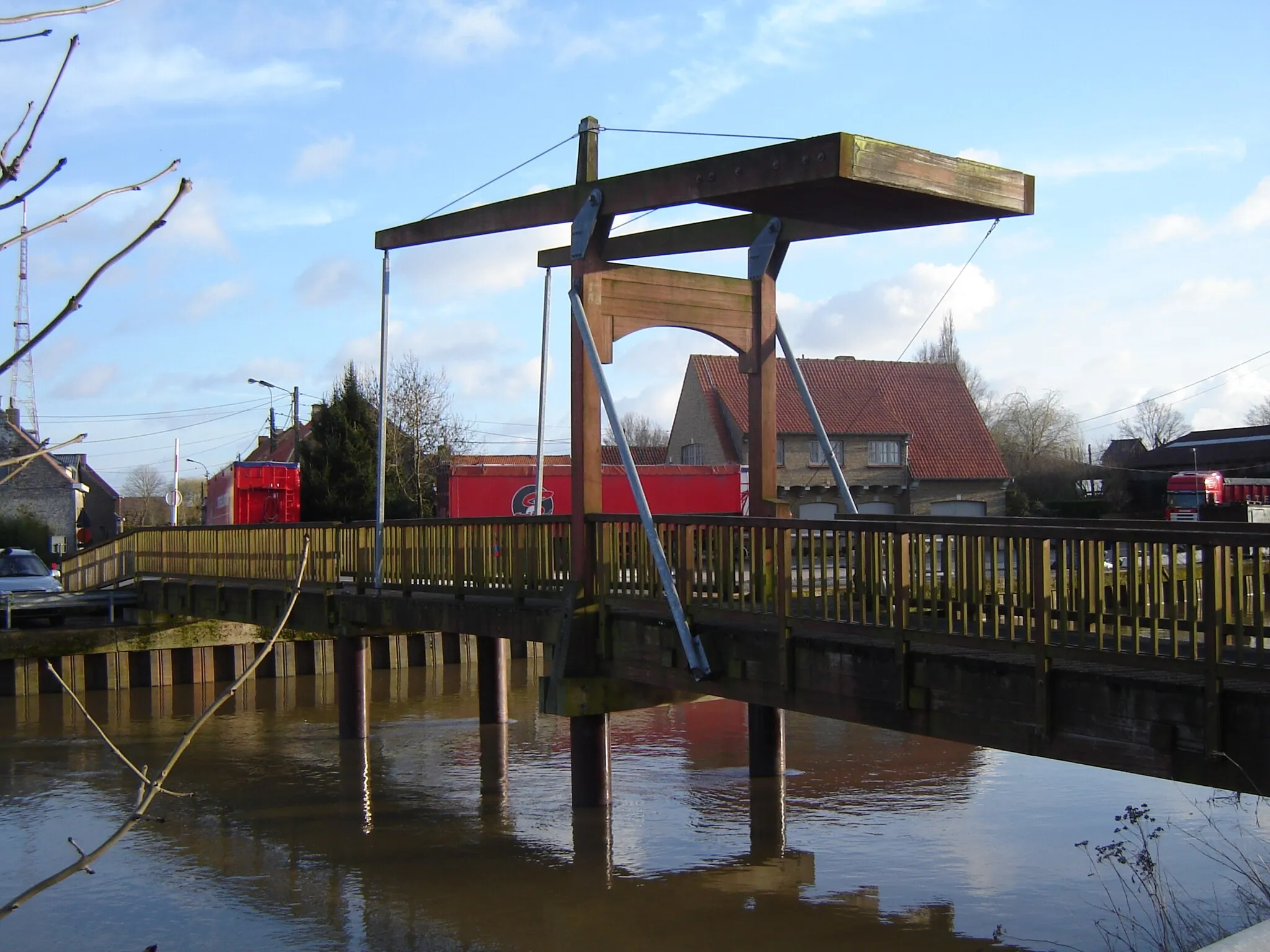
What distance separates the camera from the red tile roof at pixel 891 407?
1843 inches

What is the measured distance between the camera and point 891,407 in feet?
160

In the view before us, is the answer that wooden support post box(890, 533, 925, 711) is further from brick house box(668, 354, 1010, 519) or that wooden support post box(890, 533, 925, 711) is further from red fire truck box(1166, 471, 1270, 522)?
red fire truck box(1166, 471, 1270, 522)

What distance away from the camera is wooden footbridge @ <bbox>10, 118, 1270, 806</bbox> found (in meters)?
7.63

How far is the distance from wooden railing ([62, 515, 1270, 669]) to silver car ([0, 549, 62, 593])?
13.3 m

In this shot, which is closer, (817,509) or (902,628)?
(902,628)

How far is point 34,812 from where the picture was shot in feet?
50.1

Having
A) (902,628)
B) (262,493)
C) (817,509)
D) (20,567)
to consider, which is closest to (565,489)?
(262,493)

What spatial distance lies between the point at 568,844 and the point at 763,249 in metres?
6.91

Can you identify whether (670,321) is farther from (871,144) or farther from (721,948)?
(721,948)

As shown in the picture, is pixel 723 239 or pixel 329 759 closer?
pixel 723 239

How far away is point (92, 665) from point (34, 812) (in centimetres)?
1078

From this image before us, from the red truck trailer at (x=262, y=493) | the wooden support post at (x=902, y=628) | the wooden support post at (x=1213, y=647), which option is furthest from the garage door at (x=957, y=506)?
the wooden support post at (x=1213, y=647)

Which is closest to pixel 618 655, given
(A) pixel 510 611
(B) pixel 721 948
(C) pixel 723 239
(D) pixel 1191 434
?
(A) pixel 510 611

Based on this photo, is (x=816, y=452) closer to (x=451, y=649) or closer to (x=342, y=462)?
(x=342, y=462)
